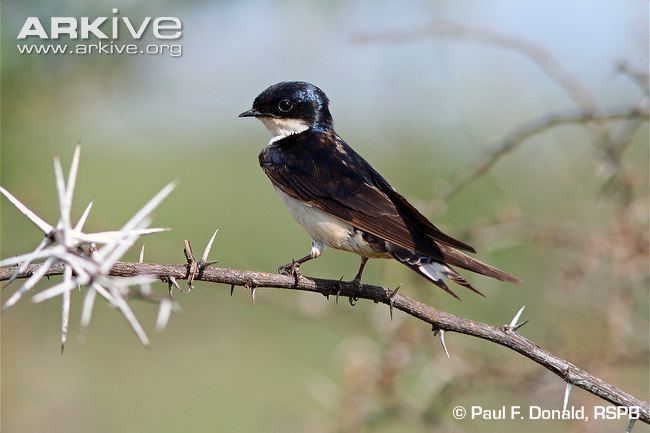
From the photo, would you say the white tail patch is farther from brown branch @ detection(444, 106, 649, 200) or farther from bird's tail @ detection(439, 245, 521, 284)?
brown branch @ detection(444, 106, 649, 200)

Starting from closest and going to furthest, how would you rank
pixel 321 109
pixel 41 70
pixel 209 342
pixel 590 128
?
1. pixel 590 128
2. pixel 321 109
3. pixel 41 70
4. pixel 209 342

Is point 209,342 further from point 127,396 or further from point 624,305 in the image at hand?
point 624,305

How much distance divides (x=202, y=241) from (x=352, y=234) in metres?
6.55

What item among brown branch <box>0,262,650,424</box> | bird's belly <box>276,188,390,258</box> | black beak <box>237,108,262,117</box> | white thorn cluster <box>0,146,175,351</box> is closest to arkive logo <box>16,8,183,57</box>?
black beak <box>237,108,262,117</box>

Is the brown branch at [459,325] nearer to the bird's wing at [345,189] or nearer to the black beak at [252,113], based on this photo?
the bird's wing at [345,189]

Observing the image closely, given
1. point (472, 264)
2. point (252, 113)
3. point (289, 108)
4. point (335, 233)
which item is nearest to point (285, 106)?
point (289, 108)

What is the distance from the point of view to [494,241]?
13.6 ft

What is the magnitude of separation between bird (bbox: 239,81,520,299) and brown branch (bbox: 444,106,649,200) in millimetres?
303

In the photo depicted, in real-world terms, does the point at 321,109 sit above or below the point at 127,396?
above

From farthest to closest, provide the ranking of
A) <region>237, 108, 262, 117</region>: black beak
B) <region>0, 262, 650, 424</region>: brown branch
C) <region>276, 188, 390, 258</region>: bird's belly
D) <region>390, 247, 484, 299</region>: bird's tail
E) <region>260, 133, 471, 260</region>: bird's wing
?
<region>237, 108, 262, 117</region>: black beak, <region>276, 188, 390, 258</region>: bird's belly, <region>260, 133, 471, 260</region>: bird's wing, <region>390, 247, 484, 299</region>: bird's tail, <region>0, 262, 650, 424</region>: brown branch

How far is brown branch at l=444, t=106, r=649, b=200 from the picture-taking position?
131 inches

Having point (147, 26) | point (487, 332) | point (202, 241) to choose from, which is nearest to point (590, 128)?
point (487, 332)

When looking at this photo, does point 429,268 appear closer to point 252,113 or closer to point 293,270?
point 293,270

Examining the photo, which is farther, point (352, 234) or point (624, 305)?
point (624, 305)
